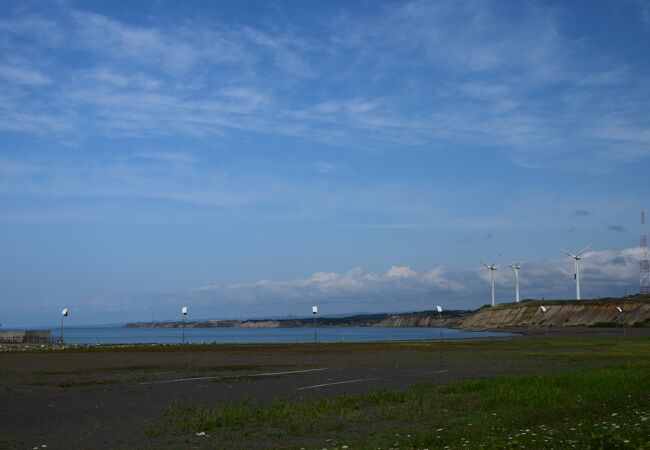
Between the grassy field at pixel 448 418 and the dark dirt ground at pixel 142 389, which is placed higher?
the grassy field at pixel 448 418

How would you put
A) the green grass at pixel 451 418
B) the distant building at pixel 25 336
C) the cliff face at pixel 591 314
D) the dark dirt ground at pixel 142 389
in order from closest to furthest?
the green grass at pixel 451 418 < the dark dirt ground at pixel 142 389 < the distant building at pixel 25 336 < the cliff face at pixel 591 314

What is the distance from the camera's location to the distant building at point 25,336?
118m

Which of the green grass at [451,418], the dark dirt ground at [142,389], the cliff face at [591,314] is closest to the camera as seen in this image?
the green grass at [451,418]

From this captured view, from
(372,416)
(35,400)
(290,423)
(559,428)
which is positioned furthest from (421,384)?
(35,400)

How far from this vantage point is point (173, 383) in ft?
106

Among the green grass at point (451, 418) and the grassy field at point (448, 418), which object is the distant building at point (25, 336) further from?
the green grass at point (451, 418)

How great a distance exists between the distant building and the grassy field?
345 ft

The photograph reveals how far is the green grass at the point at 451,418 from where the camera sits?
15.0 m

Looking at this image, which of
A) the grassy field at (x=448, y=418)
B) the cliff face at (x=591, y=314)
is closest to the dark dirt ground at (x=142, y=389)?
the grassy field at (x=448, y=418)

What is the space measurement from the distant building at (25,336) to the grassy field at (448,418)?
105089mm

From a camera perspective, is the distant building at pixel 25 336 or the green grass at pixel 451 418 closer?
the green grass at pixel 451 418

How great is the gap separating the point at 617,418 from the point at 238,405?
11.5 metres

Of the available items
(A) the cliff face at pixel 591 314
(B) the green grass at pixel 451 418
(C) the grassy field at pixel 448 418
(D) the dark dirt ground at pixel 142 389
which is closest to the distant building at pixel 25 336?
(D) the dark dirt ground at pixel 142 389

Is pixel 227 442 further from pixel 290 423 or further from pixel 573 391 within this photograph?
pixel 573 391
